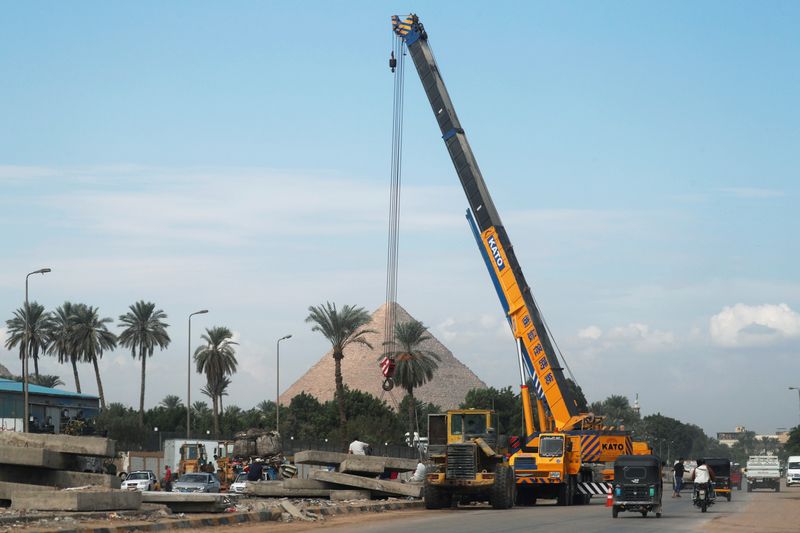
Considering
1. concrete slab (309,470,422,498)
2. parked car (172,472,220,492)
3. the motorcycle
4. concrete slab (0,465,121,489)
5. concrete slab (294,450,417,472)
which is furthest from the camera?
parked car (172,472,220,492)

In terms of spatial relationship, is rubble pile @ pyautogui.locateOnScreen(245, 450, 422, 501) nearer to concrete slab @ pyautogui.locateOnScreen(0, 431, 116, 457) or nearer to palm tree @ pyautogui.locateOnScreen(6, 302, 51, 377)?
concrete slab @ pyautogui.locateOnScreen(0, 431, 116, 457)

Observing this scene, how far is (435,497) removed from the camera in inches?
1321

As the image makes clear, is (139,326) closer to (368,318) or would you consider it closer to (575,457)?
(368,318)

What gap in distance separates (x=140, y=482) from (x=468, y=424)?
1815 centimetres

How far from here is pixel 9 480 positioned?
24.7 m

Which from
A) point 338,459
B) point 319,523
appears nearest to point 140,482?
point 338,459

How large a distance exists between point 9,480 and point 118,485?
103 inches

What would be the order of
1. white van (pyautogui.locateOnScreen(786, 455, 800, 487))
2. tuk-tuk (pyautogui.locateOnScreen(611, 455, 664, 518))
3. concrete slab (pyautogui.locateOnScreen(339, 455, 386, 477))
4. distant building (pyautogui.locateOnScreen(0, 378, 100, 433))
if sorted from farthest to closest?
1. distant building (pyautogui.locateOnScreen(0, 378, 100, 433))
2. white van (pyautogui.locateOnScreen(786, 455, 800, 487))
3. concrete slab (pyautogui.locateOnScreen(339, 455, 386, 477))
4. tuk-tuk (pyautogui.locateOnScreen(611, 455, 664, 518))

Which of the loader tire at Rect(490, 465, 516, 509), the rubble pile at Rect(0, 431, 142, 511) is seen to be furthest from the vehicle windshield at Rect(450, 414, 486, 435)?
the rubble pile at Rect(0, 431, 142, 511)

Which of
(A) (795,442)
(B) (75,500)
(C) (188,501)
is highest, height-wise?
(B) (75,500)

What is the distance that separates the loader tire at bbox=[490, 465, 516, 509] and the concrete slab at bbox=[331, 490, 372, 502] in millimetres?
4304

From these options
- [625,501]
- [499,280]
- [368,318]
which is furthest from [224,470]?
[625,501]

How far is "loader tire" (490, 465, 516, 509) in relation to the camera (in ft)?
108

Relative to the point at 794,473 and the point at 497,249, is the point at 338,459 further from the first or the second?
the point at 794,473
